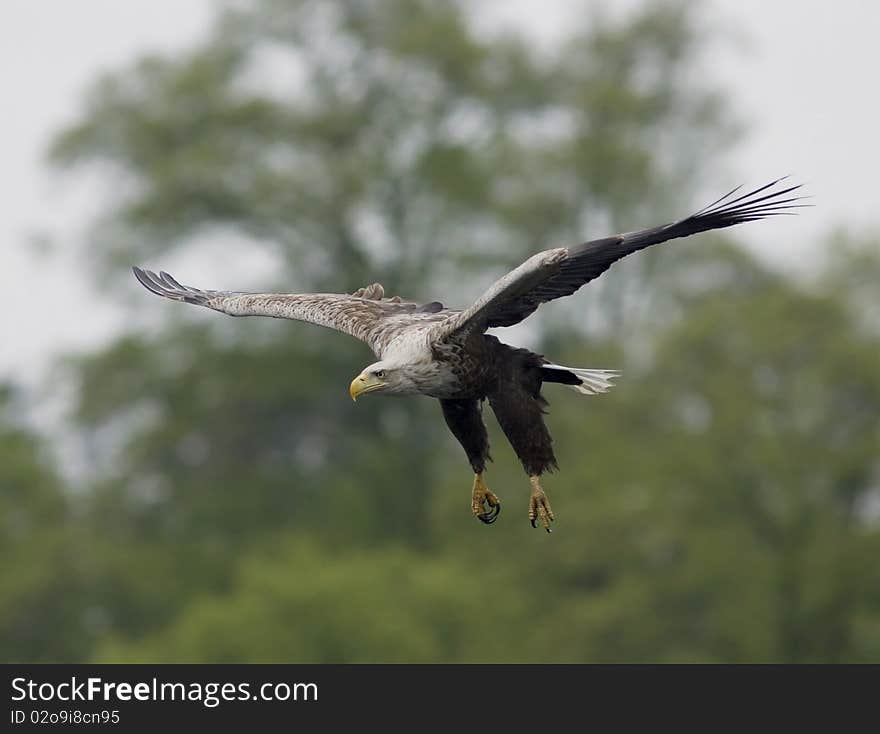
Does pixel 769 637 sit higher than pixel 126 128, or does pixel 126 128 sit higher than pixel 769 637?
pixel 126 128

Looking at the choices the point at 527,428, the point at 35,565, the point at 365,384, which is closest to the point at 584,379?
the point at 527,428

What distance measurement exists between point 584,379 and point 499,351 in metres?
1.10

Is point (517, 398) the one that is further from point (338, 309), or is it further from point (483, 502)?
point (338, 309)

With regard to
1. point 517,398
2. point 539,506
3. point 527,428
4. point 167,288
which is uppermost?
point 167,288

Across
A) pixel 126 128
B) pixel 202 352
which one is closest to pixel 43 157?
pixel 126 128

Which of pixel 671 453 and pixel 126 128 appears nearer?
pixel 671 453

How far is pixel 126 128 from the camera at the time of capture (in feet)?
143

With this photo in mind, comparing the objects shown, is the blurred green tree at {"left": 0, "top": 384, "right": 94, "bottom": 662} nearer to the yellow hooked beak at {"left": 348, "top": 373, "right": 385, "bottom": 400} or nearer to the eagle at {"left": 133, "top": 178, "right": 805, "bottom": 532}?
the eagle at {"left": 133, "top": 178, "right": 805, "bottom": 532}

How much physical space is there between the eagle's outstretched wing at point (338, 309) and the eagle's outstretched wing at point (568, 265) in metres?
0.74

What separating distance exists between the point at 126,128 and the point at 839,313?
56.6 feet

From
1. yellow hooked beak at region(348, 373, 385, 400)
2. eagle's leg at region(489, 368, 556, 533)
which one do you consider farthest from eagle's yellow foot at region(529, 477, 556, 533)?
yellow hooked beak at region(348, 373, 385, 400)

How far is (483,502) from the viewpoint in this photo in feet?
43.3
